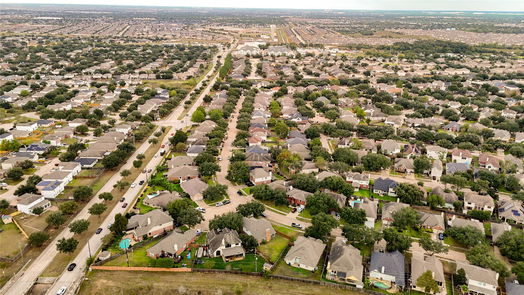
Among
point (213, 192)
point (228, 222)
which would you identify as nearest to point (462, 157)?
point (213, 192)

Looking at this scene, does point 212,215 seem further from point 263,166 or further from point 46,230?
point 46,230

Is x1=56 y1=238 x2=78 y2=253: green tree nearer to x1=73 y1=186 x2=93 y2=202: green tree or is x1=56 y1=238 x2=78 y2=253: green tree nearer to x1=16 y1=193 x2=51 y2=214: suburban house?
x1=73 y1=186 x2=93 y2=202: green tree

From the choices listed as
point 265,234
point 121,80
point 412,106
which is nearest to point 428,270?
point 265,234

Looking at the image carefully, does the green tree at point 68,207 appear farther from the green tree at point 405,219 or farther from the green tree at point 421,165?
the green tree at point 421,165

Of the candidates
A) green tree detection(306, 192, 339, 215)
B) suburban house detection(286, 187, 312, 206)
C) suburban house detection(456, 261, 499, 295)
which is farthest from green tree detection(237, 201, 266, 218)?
suburban house detection(456, 261, 499, 295)

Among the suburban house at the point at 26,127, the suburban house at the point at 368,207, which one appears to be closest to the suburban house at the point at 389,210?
the suburban house at the point at 368,207

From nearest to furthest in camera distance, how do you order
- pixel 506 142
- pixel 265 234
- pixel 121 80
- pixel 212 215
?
pixel 265 234 < pixel 212 215 < pixel 506 142 < pixel 121 80
